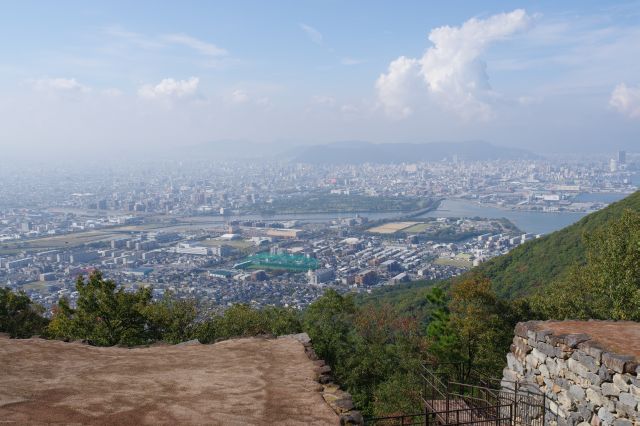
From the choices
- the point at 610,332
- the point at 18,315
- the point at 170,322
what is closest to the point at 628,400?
the point at 610,332

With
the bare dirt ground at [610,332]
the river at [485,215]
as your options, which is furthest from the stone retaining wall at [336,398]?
the river at [485,215]

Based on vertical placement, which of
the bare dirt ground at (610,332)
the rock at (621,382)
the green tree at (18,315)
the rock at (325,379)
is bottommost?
the green tree at (18,315)

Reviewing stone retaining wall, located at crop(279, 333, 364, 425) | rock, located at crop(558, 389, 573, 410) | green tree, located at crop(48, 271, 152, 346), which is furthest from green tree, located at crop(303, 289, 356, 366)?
rock, located at crop(558, 389, 573, 410)

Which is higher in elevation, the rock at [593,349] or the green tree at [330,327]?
the rock at [593,349]

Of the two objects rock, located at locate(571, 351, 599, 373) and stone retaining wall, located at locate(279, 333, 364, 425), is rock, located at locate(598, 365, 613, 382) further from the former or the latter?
stone retaining wall, located at locate(279, 333, 364, 425)

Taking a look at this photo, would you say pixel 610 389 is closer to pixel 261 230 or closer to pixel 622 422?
pixel 622 422

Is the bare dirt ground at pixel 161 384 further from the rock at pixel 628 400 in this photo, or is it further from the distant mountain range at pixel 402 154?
the distant mountain range at pixel 402 154
